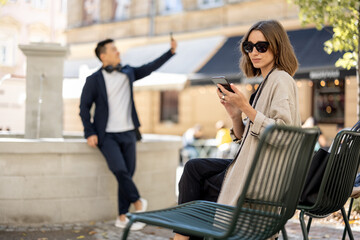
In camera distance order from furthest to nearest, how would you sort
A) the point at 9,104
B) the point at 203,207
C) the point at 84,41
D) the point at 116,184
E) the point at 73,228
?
1. the point at 84,41
2. the point at 9,104
3. the point at 116,184
4. the point at 73,228
5. the point at 203,207

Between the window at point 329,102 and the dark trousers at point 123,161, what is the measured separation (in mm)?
11742

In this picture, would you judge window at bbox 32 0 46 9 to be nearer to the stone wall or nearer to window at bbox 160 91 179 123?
window at bbox 160 91 179 123

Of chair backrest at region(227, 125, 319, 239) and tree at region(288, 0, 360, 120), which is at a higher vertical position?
tree at region(288, 0, 360, 120)

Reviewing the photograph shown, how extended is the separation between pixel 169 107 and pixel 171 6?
3945 mm

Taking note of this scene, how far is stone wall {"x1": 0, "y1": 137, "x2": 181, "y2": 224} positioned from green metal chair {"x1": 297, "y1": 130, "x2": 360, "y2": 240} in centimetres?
305

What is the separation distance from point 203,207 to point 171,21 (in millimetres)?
18461

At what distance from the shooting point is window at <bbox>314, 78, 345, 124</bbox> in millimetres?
16547

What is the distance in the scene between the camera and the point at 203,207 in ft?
8.82

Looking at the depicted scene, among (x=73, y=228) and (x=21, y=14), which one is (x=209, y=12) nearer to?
(x=73, y=228)

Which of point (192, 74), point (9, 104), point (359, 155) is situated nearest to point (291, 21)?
point (192, 74)

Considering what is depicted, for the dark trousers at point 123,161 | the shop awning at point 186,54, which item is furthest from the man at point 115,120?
the shop awning at point 186,54

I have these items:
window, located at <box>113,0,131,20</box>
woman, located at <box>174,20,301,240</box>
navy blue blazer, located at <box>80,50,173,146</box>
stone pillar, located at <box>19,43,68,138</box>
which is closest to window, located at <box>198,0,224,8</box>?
window, located at <box>113,0,131,20</box>

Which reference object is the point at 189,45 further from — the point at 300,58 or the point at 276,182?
the point at 276,182

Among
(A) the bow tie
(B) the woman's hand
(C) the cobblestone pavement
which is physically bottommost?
(C) the cobblestone pavement
